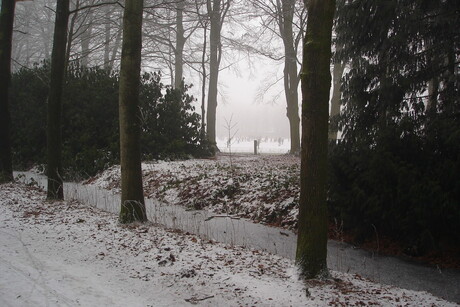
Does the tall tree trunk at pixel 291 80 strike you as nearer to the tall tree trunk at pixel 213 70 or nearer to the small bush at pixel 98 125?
the tall tree trunk at pixel 213 70

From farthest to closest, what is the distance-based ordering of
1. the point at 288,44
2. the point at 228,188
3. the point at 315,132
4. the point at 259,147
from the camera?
the point at 259,147 < the point at 288,44 < the point at 228,188 < the point at 315,132

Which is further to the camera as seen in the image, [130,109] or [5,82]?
[5,82]

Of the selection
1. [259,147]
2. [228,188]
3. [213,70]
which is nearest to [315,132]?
[228,188]

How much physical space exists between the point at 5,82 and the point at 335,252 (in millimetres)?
10684

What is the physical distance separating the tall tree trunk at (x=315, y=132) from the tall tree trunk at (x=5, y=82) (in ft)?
32.7

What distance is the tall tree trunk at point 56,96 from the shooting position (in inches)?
320

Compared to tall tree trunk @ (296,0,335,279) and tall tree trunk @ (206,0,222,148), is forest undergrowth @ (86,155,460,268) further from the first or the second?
tall tree trunk @ (206,0,222,148)

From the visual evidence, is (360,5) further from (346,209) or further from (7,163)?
(7,163)

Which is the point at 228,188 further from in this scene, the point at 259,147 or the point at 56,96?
the point at 259,147

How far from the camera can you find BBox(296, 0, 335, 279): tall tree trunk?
4.12 metres

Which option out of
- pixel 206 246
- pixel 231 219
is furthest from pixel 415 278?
pixel 231 219

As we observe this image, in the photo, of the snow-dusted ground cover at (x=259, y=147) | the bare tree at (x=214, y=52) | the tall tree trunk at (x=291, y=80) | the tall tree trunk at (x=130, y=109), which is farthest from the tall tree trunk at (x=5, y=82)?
the tall tree trunk at (x=291, y=80)

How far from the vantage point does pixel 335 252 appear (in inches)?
241

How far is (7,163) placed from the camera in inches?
432
